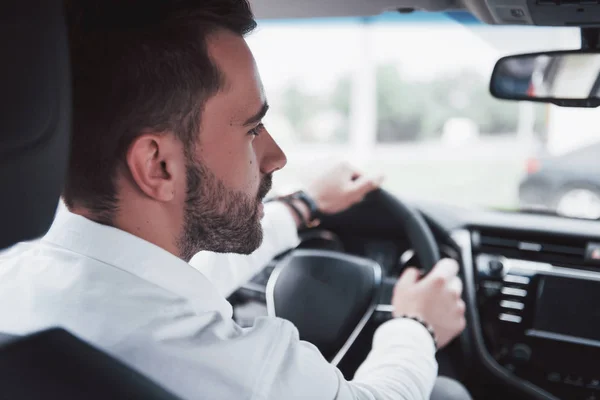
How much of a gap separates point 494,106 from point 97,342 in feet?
33.6

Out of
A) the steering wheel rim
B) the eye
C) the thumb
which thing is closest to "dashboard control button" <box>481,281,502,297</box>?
the steering wheel rim

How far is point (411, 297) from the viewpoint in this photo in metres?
1.87

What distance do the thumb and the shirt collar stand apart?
107 cm

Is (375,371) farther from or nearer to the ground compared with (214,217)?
nearer to the ground

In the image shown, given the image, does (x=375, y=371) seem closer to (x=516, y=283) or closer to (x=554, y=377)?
(x=516, y=283)

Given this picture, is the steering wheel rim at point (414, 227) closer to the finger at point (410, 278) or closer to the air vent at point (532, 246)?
the finger at point (410, 278)

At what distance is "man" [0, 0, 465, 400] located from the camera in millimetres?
1116

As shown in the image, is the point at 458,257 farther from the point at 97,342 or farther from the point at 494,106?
the point at 494,106

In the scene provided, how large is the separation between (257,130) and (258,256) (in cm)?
77

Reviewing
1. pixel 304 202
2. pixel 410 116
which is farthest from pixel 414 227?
pixel 410 116

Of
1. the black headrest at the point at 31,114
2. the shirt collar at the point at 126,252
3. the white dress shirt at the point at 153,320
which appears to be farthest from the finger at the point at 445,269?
the black headrest at the point at 31,114

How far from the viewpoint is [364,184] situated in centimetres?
226

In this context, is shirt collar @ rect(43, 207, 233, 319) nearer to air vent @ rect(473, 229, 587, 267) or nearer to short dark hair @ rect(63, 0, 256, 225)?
short dark hair @ rect(63, 0, 256, 225)

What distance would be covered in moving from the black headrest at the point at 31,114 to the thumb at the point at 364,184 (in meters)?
1.43
